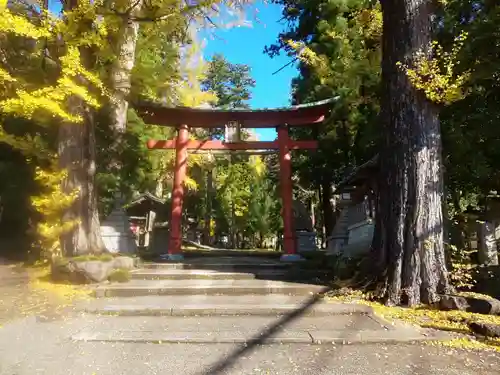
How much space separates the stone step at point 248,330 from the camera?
186 inches

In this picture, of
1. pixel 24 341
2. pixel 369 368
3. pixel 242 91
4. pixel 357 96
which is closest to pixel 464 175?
pixel 357 96

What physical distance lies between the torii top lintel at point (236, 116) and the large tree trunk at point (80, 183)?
2434 mm

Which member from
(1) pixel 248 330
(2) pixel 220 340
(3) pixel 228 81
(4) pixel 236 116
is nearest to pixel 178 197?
(4) pixel 236 116

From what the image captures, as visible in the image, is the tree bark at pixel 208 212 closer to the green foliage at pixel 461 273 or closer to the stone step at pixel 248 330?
the green foliage at pixel 461 273

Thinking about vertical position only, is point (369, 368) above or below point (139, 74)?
below

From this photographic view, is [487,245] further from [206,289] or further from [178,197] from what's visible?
[178,197]

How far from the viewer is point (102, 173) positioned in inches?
437

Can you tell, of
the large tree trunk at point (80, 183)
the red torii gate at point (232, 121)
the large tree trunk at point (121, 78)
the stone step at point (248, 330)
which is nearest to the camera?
the stone step at point (248, 330)

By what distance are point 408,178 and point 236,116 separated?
593 cm

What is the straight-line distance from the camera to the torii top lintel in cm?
1119

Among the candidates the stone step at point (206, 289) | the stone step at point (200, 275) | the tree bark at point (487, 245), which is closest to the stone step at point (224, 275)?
the stone step at point (200, 275)

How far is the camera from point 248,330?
5.12 m

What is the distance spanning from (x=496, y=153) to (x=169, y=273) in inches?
279

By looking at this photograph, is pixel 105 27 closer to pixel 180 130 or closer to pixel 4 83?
pixel 4 83
